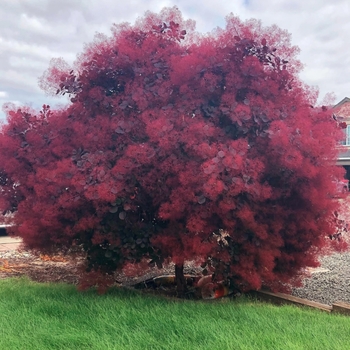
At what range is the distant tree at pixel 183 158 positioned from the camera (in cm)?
380

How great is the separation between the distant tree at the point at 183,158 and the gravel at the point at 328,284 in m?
0.86

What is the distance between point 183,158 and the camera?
3.86m

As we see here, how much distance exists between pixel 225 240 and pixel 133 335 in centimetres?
141

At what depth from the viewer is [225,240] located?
430cm

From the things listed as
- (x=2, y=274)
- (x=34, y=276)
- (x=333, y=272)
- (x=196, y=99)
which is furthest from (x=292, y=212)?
(x=2, y=274)

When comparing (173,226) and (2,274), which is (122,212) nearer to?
(173,226)

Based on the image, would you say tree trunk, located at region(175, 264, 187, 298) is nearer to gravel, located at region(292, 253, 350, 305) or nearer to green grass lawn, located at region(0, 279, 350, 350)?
green grass lawn, located at region(0, 279, 350, 350)

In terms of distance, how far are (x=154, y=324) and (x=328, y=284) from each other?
→ 3116 mm

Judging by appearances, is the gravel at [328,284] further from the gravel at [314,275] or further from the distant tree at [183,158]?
the distant tree at [183,158]

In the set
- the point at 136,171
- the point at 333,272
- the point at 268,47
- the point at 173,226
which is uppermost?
the point at 268,47

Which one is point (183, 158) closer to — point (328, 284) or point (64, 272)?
point (328, 284)

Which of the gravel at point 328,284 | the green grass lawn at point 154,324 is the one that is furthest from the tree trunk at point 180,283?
the gravel at point 328,284

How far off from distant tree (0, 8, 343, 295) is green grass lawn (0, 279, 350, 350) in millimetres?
369

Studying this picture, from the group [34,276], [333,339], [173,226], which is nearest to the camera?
[333,339]
